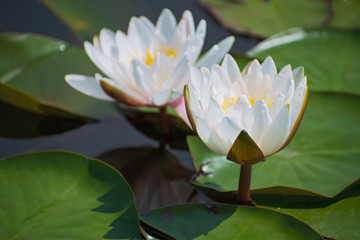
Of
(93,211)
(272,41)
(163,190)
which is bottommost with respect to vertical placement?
(163,190)

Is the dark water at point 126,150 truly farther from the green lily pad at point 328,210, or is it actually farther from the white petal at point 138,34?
the white petal at point 138,34

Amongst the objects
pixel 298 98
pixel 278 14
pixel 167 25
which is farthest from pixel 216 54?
pixel 278 14

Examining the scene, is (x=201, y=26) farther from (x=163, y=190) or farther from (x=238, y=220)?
(x=238, y=220)

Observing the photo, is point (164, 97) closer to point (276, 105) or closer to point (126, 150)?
point (126, 150)

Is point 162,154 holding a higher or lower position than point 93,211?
lower

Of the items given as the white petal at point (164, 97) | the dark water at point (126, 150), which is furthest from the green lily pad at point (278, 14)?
the white petal at point (164, 97)

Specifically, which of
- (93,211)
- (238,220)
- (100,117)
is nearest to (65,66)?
(100,117)
